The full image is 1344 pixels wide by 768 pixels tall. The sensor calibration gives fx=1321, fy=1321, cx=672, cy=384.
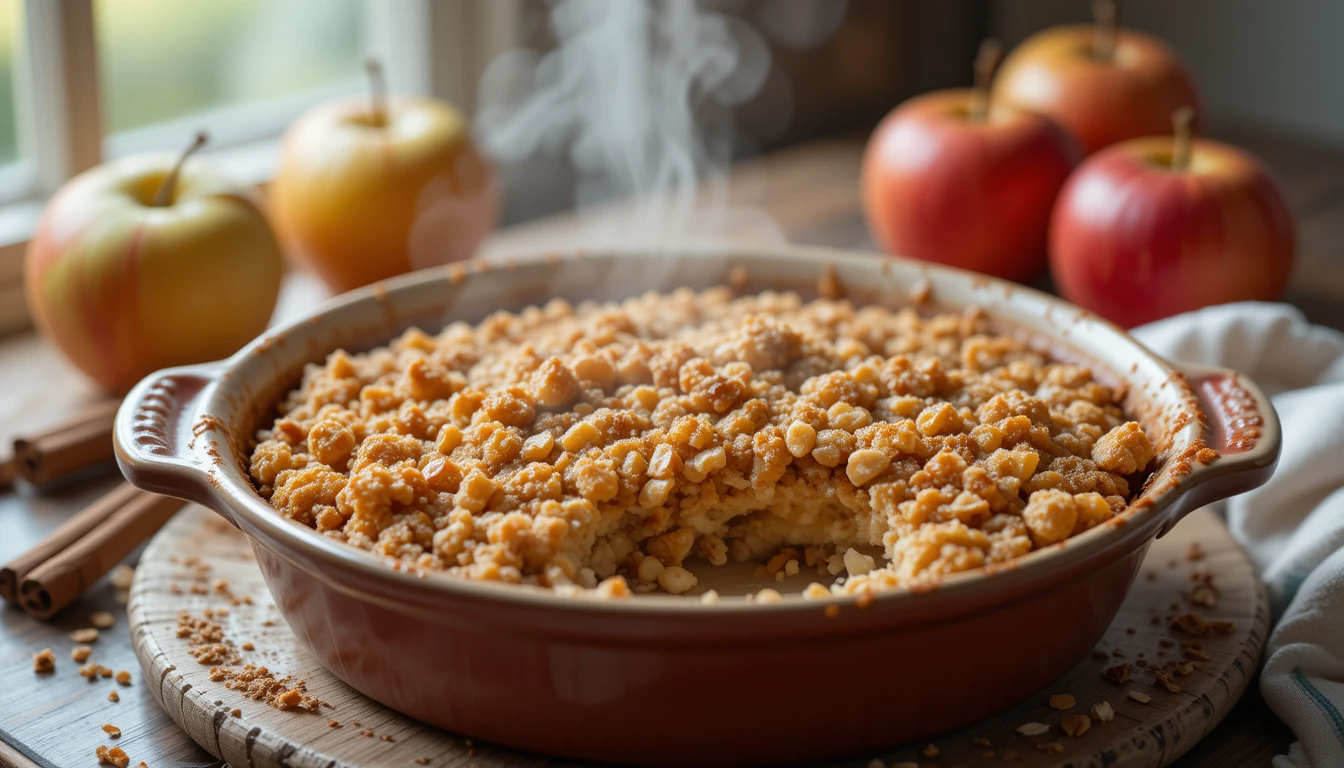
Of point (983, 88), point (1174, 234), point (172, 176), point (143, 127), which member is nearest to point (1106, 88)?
point (983, 88)

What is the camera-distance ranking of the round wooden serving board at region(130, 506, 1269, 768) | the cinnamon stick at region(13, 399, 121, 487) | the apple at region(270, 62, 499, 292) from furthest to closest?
1. the apple at region(270, 62, 499, 292)
2. the cinnamon stick at region(13, 399, 121, 487)
3. the round wooden serving board at region(130, 506, 1269, 768)

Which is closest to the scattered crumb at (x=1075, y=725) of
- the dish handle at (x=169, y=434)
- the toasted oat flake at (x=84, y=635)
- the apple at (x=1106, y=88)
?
the dish handle at (x=169, y=434)

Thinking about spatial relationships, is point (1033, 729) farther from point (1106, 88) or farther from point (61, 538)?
point (1106, 88)

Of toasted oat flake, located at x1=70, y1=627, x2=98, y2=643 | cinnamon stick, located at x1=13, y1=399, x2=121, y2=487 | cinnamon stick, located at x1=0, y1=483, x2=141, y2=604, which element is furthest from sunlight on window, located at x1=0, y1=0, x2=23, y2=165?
toasted oat flake, located at x1=70, y1=627, x2=98, y2=643

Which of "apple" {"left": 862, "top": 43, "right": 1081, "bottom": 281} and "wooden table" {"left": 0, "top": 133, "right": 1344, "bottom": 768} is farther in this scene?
"apple" {"left": 862, "top": 43, "right": 1081, "bottom": 281}

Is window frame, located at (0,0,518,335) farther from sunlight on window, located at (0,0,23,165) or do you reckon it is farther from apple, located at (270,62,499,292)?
apple, located at (270,62,499,292)
